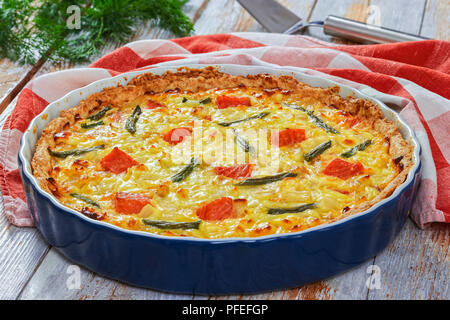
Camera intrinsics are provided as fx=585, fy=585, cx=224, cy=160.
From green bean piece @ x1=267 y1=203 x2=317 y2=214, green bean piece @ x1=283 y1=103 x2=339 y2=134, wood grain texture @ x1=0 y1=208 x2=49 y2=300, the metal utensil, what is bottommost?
wood grain texture @ x1=0 y1=208 x2=49 y2=300

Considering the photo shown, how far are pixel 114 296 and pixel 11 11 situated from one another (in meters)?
3.37

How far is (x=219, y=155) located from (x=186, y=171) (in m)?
0.25

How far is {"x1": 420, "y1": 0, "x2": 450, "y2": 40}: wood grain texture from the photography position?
17.5 ft

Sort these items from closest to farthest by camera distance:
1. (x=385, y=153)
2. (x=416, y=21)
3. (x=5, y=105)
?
(x=385, y=153) < (x=5, y=105) < (x=416, y=21)

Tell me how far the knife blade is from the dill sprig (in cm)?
60

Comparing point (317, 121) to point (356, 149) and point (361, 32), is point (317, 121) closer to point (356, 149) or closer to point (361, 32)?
point (356, 149)

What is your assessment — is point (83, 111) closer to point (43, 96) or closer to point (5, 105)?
point (43, 96)

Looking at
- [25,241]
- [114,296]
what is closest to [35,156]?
[25,241]

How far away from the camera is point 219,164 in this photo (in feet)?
10.8

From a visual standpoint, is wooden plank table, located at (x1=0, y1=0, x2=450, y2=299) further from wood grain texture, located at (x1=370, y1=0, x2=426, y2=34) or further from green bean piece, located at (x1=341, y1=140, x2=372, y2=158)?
wood grain texture, located at (x1=370, y1=0, x2=426, y2=34)

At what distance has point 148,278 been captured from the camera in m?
2.67

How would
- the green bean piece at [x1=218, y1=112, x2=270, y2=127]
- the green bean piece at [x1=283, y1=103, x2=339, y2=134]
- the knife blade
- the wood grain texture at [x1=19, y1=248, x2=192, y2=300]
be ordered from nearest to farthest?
the wood grain texture at [x1=19, y1=248, x2=192, y2=300], the green bean piece at [x1=283, y1=103, x2=339, y2=134], the green bean piece at [x1=218, y1=112, x2=270, y2=127], the knife blade

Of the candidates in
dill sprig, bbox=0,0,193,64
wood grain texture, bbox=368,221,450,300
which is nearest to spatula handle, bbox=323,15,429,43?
dill sprig, bbox=0,0,193,64

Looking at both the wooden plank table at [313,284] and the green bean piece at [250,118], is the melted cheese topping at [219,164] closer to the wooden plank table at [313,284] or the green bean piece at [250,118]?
the green bean piece at [250,118]
